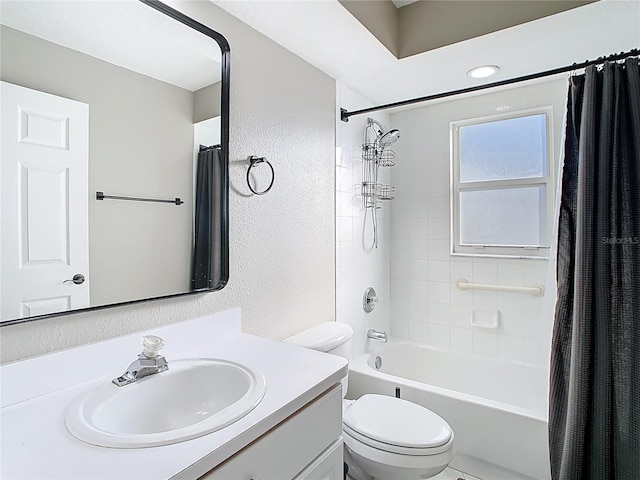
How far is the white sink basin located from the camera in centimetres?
74

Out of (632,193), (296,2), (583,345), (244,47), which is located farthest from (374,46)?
(583,345)

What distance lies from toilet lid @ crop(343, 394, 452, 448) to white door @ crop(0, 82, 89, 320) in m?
1.19

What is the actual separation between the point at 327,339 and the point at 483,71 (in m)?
1.74

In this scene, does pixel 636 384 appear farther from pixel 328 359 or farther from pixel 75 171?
pixel 75 171

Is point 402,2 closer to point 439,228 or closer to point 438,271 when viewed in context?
point 439,228

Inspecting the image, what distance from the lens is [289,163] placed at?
176cm

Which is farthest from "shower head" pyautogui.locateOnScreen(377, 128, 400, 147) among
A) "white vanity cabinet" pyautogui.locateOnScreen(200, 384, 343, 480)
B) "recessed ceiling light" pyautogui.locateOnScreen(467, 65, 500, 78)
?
"white vanity cabinet" pyautogui.locateOnScreen(200, 384, 343, 480)

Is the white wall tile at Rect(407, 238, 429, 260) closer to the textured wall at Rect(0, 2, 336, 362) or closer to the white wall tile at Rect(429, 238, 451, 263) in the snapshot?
the white wall tile at Rect(429, 238, 451, 263)

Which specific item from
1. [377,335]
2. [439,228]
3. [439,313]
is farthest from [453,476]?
[439,228]

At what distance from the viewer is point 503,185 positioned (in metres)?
2.48

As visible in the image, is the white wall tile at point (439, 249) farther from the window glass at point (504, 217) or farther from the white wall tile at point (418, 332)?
the white wall tile at point (418, 332)

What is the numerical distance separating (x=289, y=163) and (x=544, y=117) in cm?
176

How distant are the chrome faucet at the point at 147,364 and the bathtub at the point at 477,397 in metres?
1.35

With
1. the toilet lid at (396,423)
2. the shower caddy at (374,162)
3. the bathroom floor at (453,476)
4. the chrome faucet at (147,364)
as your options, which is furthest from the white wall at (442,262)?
the chrome faucet at (147,364)
